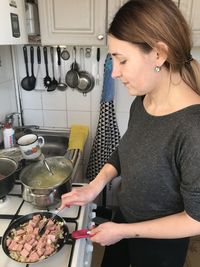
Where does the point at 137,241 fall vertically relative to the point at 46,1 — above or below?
below

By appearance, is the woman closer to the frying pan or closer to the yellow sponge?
the frying pan

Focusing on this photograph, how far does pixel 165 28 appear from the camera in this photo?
2.01 ft

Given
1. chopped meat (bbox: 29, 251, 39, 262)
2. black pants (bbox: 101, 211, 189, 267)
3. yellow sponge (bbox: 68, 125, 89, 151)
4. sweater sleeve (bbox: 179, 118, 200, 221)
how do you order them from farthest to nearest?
yellow sponge (bbox: 68, 125, 89, 151) → black pants (bbox: 101, 211, 189, 267) → chopped meat (bbox: 29, 251, 39, 262) → sweater sleeve (bbox: 179, 118, 200, 221)

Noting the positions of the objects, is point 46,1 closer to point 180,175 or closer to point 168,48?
point 168,48

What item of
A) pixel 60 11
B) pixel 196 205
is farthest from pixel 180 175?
pixel 60 11

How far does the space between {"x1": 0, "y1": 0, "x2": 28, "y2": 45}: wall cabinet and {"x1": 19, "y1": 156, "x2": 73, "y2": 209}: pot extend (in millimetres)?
538

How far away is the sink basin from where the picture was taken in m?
Answer: 1.61

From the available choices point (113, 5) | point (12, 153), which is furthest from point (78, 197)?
point (113, 5)

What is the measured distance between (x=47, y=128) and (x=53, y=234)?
43.9 inches

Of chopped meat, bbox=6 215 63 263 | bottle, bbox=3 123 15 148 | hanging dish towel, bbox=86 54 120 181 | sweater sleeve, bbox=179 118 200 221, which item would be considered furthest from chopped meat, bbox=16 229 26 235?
hanging dish towel, bbox=86 54 120 181

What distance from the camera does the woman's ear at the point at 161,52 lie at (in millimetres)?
623

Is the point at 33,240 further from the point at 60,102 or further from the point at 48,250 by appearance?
the point at 60,102

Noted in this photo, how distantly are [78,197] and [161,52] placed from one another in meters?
0.55

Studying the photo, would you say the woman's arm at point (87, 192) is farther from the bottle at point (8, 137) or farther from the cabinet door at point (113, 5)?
the cabinet door at point (113, 5)
